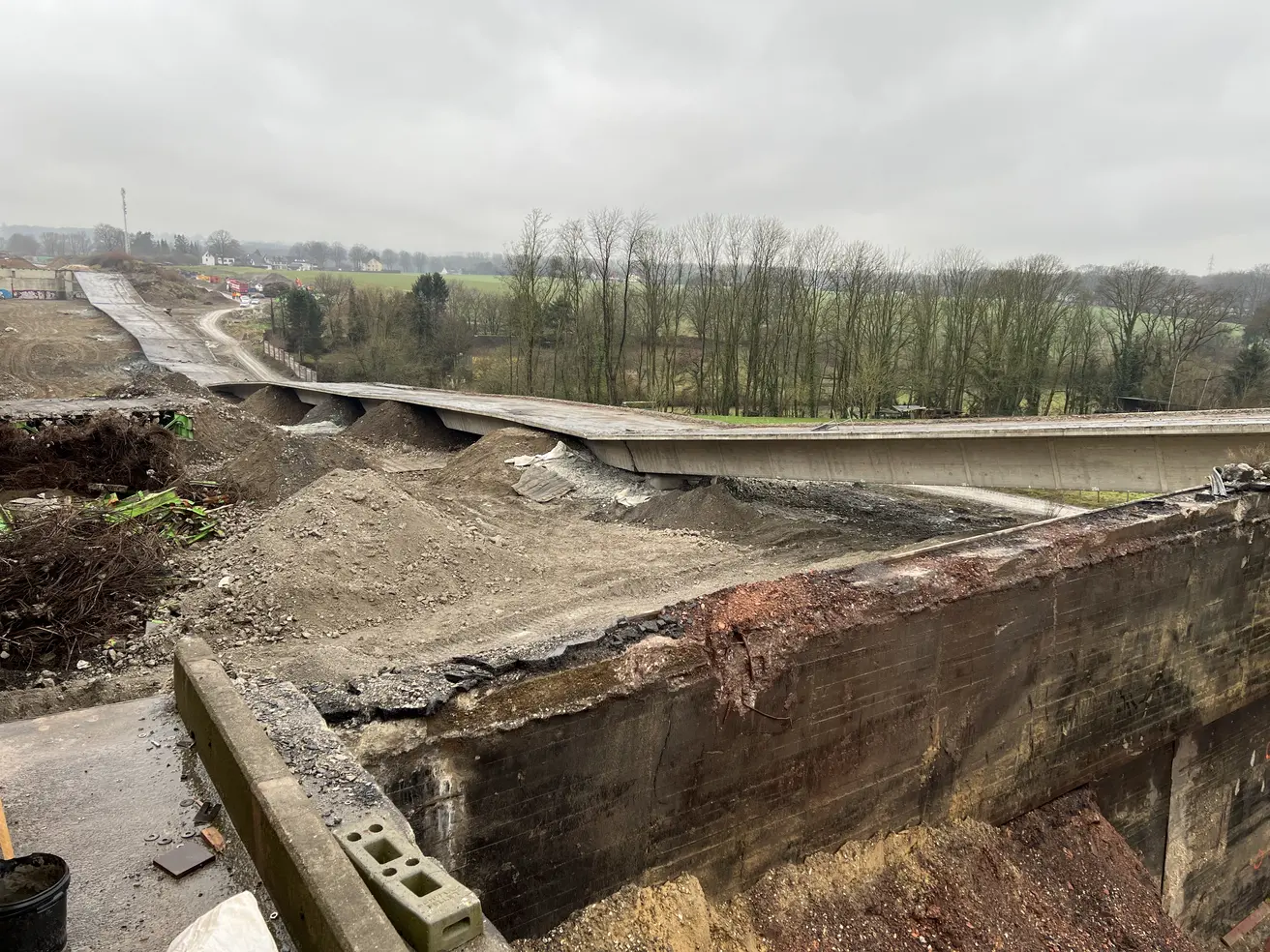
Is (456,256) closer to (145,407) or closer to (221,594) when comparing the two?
(145,407)

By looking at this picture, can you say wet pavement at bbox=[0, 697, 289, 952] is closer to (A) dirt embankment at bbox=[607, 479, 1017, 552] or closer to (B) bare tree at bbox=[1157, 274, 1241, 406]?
(A) dirt embankment at bbox=[607, 479, 1017, 552]

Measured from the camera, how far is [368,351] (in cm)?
4562

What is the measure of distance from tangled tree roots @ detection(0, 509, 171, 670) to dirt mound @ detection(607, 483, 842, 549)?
8933mm

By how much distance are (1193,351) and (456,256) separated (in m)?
177

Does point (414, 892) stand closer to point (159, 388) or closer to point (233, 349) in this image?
point (159, 388)

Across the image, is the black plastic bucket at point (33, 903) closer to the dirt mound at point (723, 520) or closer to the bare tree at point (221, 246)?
the dirt mound at point (723, 520)

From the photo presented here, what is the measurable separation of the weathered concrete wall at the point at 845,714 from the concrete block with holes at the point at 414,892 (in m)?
1.48

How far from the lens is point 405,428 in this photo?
1030 inches

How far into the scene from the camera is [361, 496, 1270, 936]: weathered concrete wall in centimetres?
584

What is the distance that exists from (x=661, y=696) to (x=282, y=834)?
3.70m

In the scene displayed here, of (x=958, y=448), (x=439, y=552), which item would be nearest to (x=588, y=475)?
(x=439, y=552)

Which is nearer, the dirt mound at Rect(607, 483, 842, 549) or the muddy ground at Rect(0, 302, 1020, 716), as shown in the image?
the muddy ground at Rect(0, 302, 1020, 716)

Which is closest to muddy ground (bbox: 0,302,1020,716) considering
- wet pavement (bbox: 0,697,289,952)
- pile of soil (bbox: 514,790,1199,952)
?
wet pavement (bbox: 0,697,289,952)

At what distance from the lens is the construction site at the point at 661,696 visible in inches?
165
